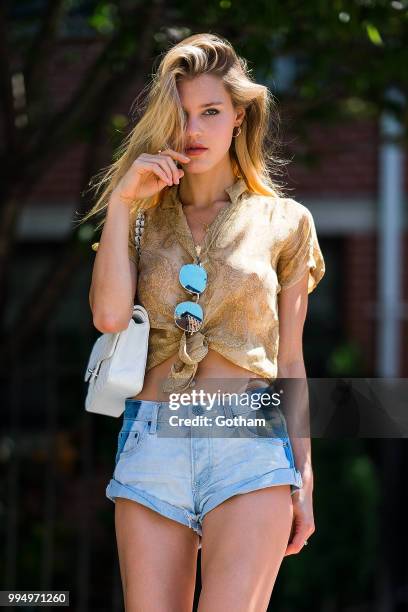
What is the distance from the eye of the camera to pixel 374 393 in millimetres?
3344

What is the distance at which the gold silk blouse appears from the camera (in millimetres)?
2871

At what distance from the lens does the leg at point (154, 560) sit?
2.77 metres

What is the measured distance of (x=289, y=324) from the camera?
302 cm

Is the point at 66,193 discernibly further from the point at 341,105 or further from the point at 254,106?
the point at 254,106

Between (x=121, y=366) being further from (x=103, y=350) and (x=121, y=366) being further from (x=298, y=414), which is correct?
(x=298, y=414)

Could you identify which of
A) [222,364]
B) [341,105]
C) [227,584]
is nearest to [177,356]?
[222,364]

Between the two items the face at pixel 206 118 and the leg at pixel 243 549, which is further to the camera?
the face at pixel 206 118

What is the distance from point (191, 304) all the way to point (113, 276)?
214 millimetres

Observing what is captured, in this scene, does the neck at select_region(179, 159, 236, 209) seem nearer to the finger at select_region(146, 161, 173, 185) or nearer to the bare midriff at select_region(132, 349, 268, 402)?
the finger at select_region(146, 161, 173, 185)

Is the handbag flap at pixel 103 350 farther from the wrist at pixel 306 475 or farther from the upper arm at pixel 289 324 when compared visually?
the wrist at pixel 306 475

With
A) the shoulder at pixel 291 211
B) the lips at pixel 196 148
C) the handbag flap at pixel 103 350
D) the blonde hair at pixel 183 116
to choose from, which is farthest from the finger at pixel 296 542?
the lips at pixel 196 148

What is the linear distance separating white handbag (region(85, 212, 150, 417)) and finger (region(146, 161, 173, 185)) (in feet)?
1.11

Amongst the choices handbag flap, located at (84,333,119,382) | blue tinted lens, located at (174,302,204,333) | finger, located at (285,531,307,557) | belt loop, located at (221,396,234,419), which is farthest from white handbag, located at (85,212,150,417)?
finger, located at (285,531,307,557)

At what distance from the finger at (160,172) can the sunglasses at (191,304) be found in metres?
0.23
